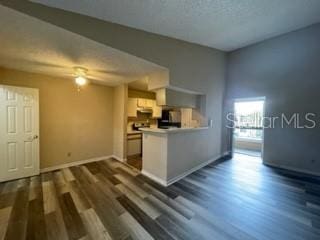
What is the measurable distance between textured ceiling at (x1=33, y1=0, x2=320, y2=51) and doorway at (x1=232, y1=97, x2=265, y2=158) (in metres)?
2.20

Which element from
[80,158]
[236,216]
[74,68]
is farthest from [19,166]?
[236,216]

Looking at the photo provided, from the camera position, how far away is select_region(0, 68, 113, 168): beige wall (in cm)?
384

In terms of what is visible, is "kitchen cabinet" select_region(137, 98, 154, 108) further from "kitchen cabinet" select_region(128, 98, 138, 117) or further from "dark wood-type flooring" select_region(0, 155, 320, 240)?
"dark wood-type flooring" select_region(0, 155, 320, 240)

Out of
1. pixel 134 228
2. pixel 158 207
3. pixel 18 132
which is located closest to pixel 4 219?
pixel 134 228

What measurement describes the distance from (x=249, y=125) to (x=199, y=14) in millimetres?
4908

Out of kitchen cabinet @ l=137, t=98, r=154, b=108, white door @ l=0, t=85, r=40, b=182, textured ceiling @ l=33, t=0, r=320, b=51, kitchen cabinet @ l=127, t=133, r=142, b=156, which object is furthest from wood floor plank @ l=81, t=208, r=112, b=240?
kitchen cabinet @ l=137, t=98, r=154, b=108

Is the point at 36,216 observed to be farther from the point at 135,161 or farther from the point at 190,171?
the point at 190,171

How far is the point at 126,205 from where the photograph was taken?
2486 millimetres

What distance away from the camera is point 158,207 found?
7.98 ft

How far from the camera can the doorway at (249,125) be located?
5293mm

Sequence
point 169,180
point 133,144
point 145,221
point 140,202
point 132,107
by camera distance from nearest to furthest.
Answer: point 145,221 < point 140,202 < point 169,180 < point 132,107 < point 133,144

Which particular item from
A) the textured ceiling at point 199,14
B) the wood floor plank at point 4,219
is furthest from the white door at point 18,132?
the textured ceiling at point 199,14

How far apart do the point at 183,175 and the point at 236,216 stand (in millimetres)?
1539

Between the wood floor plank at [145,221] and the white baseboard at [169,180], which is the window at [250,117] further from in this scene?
the wood floor plank at [145,221]
